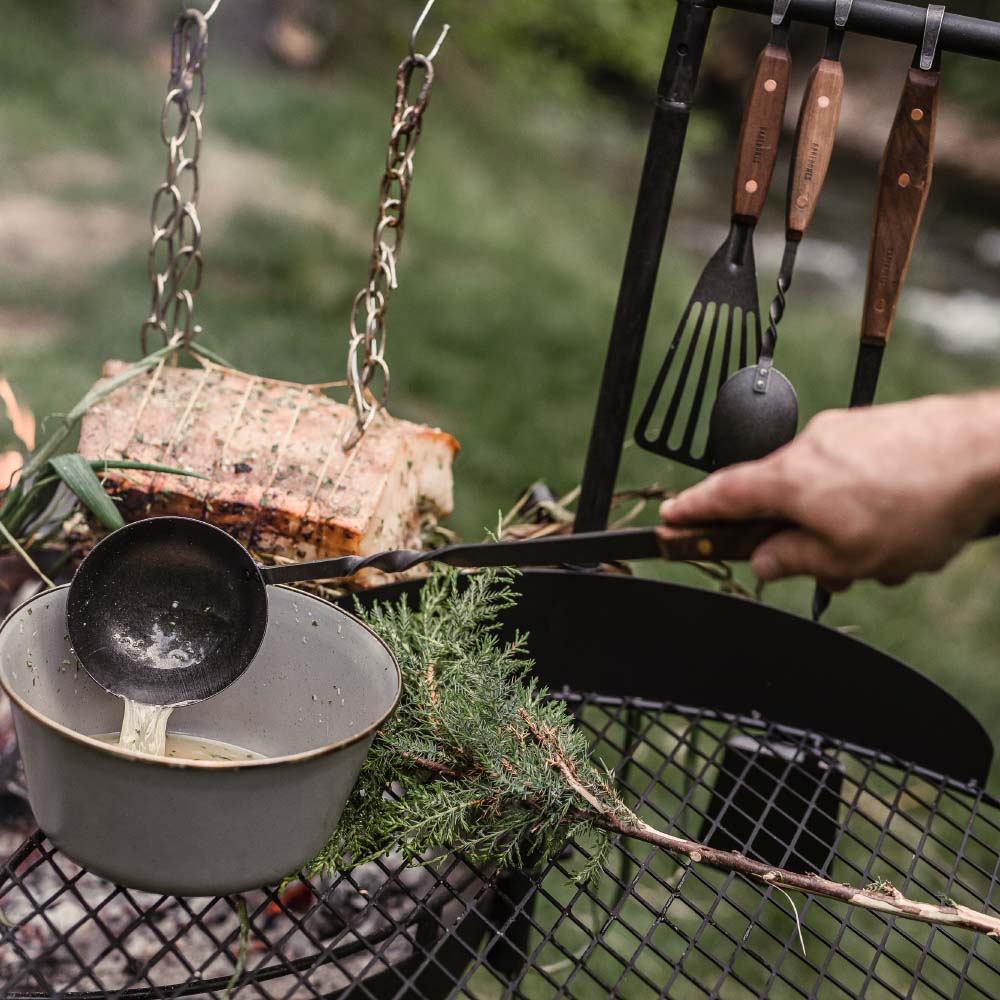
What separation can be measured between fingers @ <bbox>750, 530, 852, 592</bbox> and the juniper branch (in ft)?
0.99

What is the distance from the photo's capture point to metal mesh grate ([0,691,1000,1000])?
37.3 inches

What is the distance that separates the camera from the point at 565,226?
4707mm

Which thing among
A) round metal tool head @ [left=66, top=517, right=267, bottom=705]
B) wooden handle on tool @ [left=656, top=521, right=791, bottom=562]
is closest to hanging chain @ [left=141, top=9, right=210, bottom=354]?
round metal tool head @ [left=66, top=517, right=267, bottom=705]

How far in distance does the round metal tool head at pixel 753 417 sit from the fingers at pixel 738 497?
47 cm

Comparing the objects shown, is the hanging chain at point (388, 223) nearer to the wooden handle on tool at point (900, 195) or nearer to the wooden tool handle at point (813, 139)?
the wooden tool handle at point (813, 139)

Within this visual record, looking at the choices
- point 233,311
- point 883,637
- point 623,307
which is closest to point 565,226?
point 233,311

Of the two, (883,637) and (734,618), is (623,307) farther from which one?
(883,637)

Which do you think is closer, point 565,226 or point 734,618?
point 734,618

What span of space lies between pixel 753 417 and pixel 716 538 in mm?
468

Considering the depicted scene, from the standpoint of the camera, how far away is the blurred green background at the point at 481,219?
3.14 m

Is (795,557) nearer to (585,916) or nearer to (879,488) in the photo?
(879,488)

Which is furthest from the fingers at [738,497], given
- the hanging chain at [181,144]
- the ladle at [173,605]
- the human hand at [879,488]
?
the hanging chain at [181,144]

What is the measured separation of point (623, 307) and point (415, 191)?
126 inches

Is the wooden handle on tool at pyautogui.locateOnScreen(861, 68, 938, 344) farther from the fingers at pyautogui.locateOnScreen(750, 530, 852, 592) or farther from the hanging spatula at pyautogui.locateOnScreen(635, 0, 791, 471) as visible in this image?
the fingers at pyautogui.locateOnScreen(750, 530, 852, 592)
